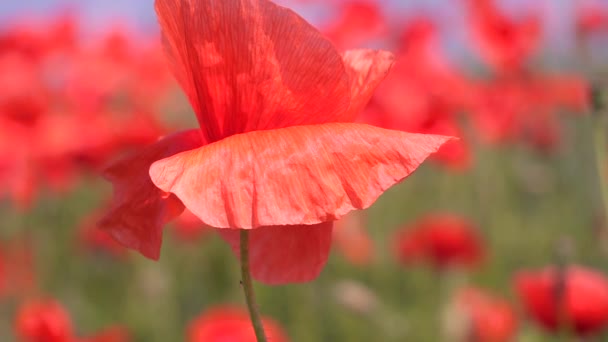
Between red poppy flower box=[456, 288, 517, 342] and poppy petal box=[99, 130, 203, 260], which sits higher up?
poppy petal box=[99, 130, 203, 260]

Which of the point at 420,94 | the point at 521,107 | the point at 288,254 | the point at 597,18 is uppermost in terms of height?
the point at 288,254

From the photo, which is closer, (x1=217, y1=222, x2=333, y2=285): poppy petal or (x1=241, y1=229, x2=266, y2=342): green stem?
(x1=241, y1=229, x2=266, y2=342): green stem

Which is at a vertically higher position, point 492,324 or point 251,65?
point 251,65

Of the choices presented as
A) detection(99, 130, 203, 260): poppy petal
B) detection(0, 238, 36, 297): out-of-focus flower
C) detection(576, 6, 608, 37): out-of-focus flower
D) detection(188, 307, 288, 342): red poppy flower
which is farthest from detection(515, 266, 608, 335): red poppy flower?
detection(576, 6, 608, 37): out-of-focus flower

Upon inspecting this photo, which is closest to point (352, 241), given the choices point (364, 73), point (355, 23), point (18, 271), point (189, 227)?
point (189, 227)

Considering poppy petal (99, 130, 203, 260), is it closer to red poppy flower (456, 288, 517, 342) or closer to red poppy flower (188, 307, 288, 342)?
red poppy flower (188, 307, 288, 342)

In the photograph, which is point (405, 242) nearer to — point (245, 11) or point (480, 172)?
point (480, 172)

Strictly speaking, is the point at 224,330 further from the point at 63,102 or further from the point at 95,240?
the point at 63,102
